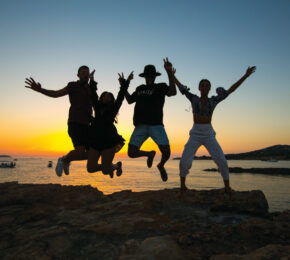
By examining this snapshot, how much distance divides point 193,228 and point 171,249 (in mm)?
1055

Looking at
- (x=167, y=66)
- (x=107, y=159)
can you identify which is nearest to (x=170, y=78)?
(x=167, y=66)

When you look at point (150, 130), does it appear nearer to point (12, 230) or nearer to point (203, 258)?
point (203, 258)

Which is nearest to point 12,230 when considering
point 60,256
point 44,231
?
point 44,231

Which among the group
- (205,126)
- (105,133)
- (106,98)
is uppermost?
(106,98)

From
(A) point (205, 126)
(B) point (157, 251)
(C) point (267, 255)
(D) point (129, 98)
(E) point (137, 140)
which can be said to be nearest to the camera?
(C) point (267, 255)

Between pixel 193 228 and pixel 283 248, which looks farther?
pixel 193 228

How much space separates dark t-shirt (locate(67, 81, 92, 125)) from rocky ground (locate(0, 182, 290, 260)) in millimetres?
2448

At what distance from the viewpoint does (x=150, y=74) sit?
537 cm

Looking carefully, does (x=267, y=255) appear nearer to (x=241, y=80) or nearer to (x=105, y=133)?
(x=105, y=133)

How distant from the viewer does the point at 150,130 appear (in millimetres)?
5156

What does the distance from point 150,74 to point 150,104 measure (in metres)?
0.73

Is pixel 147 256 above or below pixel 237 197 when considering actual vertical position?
below

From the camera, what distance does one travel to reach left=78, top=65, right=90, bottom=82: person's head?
192 inches

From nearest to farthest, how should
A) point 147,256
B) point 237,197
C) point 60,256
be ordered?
point 147,256 → point 60,256 → point 237,197
